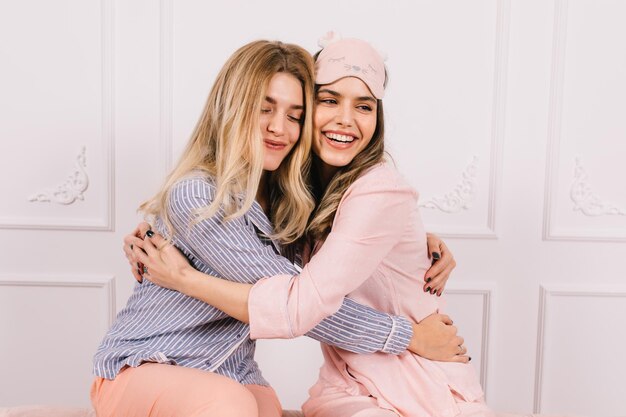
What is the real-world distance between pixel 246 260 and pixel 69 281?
65.1 inches

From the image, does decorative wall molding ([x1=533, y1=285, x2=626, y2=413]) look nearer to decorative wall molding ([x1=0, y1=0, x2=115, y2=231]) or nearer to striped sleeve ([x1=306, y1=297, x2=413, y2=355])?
striped sleeve ([x1=306, y1=297, x2=413, y2=355])

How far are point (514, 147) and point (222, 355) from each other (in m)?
1.86

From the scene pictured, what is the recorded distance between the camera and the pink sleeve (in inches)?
62.8

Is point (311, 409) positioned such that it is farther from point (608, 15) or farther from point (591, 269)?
point (608, 15)

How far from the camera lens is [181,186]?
1.68 metres

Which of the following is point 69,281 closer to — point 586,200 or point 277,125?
point 277,125

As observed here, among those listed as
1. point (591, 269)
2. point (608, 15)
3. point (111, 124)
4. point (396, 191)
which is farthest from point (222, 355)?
point (608, 15)

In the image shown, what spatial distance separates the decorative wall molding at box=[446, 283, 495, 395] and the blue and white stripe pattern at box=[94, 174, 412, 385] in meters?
1.31

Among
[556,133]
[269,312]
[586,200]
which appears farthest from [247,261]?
[586,200]

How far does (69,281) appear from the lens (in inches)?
117

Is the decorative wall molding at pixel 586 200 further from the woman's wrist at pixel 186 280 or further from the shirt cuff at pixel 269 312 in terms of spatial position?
the woman's wrist at pixel 186 280

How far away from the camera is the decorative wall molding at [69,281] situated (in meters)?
2.98

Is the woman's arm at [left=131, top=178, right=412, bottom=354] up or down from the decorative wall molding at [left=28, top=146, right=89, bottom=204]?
down

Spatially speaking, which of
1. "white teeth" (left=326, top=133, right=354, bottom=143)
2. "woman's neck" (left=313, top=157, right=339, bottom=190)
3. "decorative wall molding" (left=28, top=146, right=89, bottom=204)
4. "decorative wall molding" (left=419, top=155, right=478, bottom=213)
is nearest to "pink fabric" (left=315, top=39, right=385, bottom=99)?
"white teeth" (left=326, top=133, right=354, bottom=143)
